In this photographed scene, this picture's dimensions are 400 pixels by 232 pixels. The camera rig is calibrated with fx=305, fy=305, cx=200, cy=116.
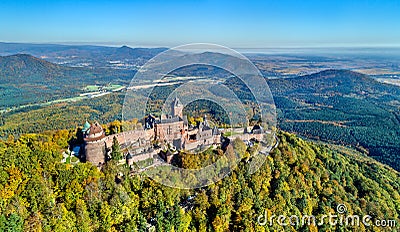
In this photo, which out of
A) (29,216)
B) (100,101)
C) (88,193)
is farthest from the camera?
(100,101)

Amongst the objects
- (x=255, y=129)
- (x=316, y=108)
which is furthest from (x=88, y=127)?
(x=316, y=108)

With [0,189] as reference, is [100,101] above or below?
below

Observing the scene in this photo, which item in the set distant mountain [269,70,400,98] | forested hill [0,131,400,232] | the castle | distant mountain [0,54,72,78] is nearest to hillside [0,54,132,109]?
distant mountain [0,54,72,78]

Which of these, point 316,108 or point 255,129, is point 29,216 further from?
point 316,108

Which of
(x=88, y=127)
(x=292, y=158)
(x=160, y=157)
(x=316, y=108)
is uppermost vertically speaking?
(x=88, y=127)

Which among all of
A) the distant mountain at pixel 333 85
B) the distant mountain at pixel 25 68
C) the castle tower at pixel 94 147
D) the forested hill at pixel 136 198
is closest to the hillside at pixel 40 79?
the distant mountain at pixel 25 68

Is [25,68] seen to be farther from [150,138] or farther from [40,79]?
[150,138]

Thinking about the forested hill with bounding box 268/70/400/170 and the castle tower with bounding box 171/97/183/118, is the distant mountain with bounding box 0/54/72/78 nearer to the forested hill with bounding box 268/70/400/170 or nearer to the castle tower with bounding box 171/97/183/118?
the forested hill with bounding box 268/70/400/170

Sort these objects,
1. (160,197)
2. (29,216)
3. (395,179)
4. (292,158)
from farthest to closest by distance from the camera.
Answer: (395,179), (292,158), (160,197), (29,216)
